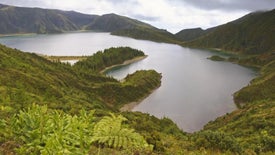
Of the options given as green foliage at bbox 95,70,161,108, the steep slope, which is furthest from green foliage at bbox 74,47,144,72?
green foliage at bbox 95,70,161,108

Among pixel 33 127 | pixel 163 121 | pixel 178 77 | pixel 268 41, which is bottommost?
pixel 163 121

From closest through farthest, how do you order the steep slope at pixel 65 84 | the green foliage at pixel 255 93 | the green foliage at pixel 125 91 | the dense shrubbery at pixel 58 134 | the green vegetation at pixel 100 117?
the dense shrubbery at pixel 58 134 < the green vegetation at pixel 100 117 < the steep slope at pixel 65 84 < the green foliage at pixel 125 91 < the green foliage at pixel 255 93

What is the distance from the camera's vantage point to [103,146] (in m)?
9.56

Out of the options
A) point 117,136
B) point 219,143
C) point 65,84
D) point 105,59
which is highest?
point 105,59

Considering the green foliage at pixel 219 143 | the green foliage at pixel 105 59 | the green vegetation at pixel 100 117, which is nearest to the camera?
the green vegetation at pixel 100 117

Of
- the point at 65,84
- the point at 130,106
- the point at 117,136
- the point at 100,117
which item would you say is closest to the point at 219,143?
the point at 100,117

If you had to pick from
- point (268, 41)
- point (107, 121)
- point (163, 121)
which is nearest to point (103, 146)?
point (107, 121)

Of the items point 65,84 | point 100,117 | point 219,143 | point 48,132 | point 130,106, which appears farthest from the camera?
point 130,106

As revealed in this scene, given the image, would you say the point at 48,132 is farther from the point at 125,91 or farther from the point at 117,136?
the point at 125,91

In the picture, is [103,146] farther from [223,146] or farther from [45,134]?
[223,146]

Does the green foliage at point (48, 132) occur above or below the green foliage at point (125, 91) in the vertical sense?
below

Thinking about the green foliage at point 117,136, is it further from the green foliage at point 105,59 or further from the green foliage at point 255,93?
the green foliage at point 105,59

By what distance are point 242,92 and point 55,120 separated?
75.8 metres

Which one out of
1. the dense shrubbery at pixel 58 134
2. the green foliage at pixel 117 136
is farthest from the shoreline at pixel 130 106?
the dense shrubbery at pixel 58 134
